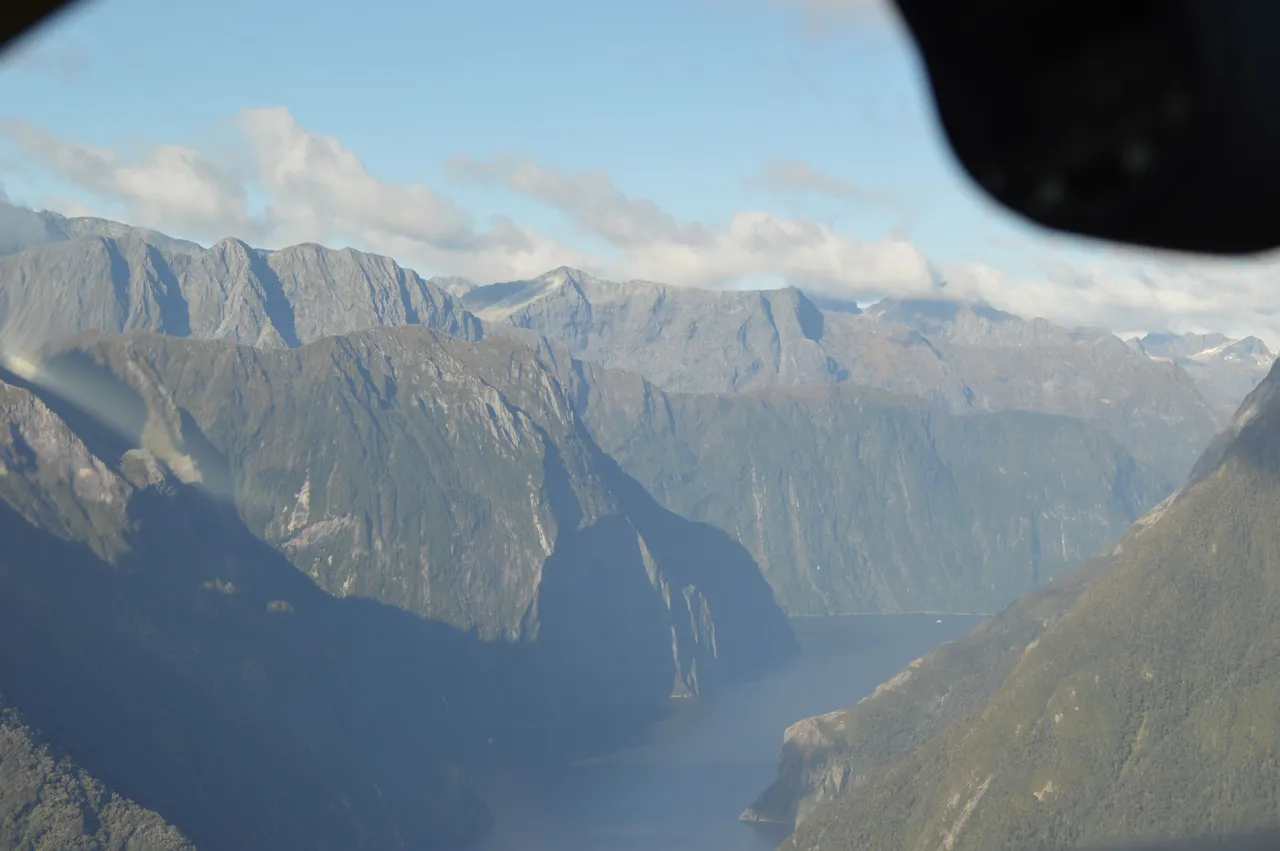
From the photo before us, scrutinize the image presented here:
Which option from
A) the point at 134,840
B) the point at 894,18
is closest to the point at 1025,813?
the point at 134,840

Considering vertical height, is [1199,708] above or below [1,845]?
below

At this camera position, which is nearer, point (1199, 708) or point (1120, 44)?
point (1120, 44)

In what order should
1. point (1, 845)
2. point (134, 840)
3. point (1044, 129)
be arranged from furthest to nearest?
point (134, 840) < point (1, 845) < point (1044, 129)

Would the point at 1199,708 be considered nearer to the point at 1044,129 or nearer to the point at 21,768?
the point at 21,768

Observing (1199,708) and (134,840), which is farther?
(1199,708)

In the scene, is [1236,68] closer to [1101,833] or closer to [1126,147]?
[1126,147]

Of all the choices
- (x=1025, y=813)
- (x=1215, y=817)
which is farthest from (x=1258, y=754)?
(x=1025, y=813)

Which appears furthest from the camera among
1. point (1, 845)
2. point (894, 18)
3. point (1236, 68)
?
point (1, 845)

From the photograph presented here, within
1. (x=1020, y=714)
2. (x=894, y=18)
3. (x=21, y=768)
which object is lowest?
(x=1020, y=714)

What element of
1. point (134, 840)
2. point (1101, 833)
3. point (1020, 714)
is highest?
point (134, 840)

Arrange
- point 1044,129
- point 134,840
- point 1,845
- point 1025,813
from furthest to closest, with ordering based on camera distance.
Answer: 1. point 1025,813
2. point 134,840
3. point 1,845
4. point 1044,129
